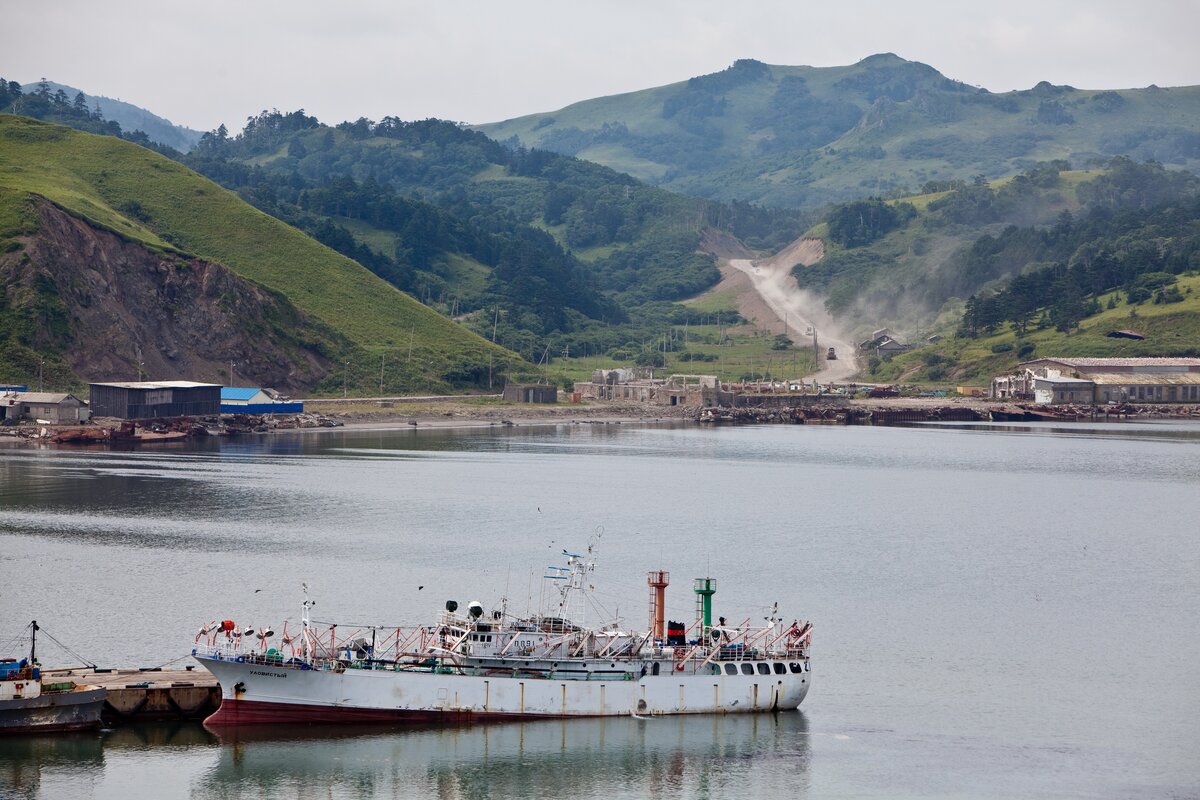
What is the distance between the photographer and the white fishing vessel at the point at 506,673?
5134 cm

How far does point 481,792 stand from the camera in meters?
47.7

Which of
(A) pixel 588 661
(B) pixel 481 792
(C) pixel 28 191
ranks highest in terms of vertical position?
(C) pixel 28 191

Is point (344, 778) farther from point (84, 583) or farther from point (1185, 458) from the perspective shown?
point (1185, 458)

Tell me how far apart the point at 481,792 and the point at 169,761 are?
9936mm

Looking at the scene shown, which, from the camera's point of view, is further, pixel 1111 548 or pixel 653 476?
pixel 653 476

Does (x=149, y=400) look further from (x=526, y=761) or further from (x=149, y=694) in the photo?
(x=526, y=761)

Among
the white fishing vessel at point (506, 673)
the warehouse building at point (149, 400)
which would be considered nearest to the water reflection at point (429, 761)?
the white fishing vessel at point (506, 673)

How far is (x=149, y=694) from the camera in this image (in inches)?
2029

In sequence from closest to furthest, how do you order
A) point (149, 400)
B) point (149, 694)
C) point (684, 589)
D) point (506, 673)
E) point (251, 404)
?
point (149, 694) < point (506, 673) < point (684, 589) < point (149, 400) < point (251, 404)

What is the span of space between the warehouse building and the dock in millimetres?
103471

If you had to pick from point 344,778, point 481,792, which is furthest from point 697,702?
point 344,778

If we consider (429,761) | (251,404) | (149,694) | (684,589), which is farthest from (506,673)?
(251,404)

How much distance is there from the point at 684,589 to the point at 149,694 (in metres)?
29.9

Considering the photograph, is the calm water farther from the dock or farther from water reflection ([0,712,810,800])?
the dock
